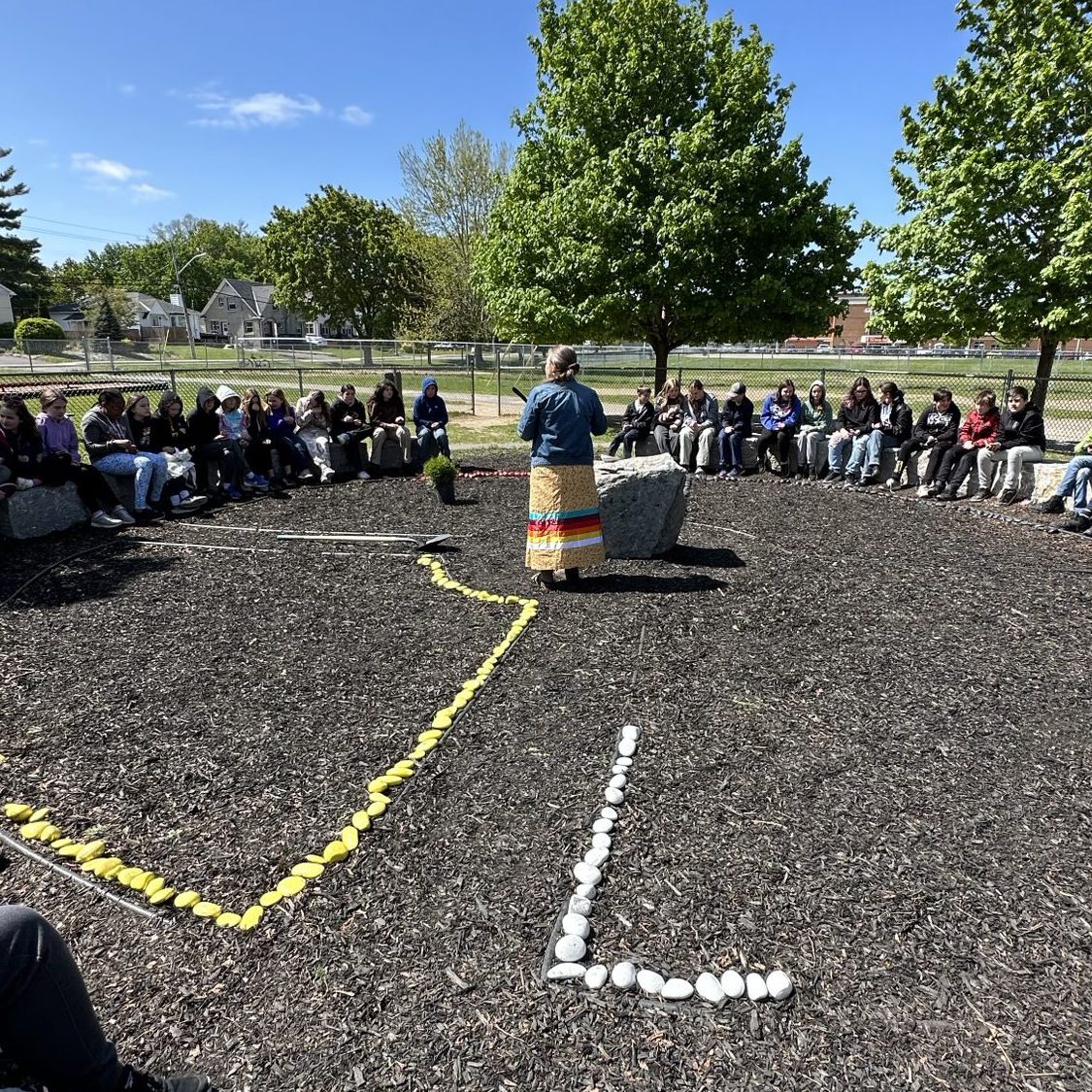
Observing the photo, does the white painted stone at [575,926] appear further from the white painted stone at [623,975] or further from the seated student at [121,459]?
the seated student at [121,459]

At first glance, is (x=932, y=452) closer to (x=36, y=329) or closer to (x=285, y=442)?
(x=285, y=442)

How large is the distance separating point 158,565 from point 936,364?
41406mm

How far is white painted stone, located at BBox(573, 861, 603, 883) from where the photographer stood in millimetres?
2881

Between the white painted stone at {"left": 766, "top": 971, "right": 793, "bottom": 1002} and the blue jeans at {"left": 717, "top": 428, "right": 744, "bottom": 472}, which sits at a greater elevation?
the blue jeans at {"left": 717, "top": 428, "right": 744, "bottom": 472}

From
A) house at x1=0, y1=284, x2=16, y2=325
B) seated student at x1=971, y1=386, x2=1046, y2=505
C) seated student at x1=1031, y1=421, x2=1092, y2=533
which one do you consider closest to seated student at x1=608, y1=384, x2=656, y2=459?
seated student at x1=971, y1=386, x2=1046, y2=505

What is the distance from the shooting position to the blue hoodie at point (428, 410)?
446 inches

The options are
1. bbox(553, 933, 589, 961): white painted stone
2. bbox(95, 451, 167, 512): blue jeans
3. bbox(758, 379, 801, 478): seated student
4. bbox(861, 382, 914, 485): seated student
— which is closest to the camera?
bbox(553, 933, 589, 961): white painted stone

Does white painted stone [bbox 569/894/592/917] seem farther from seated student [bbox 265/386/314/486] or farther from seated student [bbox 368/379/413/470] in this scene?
seated student [bbox 368/379/413/470]

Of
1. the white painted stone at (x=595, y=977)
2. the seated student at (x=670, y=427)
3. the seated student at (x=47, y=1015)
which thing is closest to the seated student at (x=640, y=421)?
the seated student at (x=670, y=427)

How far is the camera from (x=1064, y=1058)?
2152 millimetres

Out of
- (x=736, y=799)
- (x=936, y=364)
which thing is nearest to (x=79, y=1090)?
(x=736, y=799)

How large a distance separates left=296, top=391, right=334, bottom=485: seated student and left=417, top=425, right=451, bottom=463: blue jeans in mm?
1362

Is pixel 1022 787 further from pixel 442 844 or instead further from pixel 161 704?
pixel 161 704

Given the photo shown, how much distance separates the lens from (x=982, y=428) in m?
9.56
